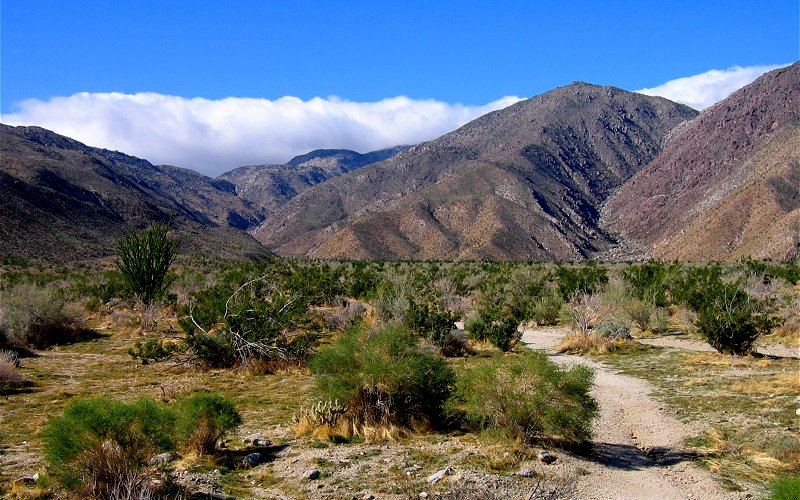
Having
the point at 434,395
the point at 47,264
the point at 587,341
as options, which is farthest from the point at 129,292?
the point at 47,264

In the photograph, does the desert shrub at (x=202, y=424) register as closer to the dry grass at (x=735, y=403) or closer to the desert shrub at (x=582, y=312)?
the dry grass at (x=735, y=403)

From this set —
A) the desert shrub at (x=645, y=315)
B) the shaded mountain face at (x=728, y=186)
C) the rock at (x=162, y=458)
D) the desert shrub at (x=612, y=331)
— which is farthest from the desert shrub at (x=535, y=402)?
the shaded mountain face at (x=728, y=186)

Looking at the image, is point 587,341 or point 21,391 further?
point 587,341

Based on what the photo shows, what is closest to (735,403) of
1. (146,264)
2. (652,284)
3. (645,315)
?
(645,315)

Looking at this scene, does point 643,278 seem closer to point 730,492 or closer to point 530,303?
point 530,303

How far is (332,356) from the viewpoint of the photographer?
11109 millimetres

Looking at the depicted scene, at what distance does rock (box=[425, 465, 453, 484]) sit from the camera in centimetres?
811

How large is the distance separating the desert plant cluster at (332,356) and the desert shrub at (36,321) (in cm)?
6

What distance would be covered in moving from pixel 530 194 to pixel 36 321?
109829 millimetres

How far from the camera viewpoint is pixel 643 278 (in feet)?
121

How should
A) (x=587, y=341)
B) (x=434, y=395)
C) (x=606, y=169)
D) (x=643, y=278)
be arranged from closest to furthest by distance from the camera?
(x=434, y=395) < (x=587, y=341) < (x=643, y=278) < (x=606, y=169)

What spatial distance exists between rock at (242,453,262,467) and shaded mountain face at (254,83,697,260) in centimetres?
9633

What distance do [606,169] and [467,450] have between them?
533 ft

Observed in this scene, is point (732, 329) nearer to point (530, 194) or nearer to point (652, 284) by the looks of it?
point (652, 284)
